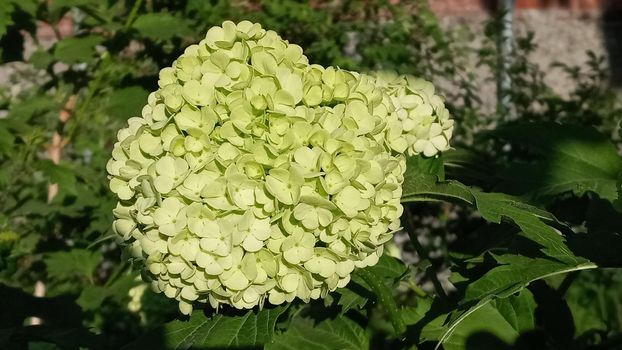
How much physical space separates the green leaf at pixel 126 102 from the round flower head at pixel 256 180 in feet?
3.52

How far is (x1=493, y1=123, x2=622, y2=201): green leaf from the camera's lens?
6.64 feet

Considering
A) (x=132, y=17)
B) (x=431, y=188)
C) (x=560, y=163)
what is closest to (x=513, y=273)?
(x=431, y=188)

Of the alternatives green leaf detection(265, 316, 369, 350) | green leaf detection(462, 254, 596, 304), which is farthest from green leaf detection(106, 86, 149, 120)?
green leaf detection(462, 254, 596, 304)

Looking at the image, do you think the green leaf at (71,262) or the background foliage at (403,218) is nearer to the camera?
the background foliage at (403,218)

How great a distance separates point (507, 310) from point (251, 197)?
2.55 feet

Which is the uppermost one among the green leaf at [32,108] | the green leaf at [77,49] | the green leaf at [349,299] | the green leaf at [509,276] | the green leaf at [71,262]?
the green leaf at [509,276]

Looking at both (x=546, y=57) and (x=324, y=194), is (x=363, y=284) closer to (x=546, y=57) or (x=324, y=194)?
(x=324, y=194)

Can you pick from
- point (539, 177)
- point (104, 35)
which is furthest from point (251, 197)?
point (104, 35)

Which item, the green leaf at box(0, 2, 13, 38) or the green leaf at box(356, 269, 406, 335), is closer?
the green leaf at box(356, 269, 406, 335)

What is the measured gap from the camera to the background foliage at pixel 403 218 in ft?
5.14

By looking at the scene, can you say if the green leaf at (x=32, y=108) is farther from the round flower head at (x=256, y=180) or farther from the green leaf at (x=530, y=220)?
the green leaf at (x=530, y=220)

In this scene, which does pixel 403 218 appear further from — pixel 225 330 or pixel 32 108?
pixel 32 108

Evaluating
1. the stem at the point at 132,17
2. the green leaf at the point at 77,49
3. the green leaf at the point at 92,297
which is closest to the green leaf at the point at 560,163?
the stem at the point at 132,17

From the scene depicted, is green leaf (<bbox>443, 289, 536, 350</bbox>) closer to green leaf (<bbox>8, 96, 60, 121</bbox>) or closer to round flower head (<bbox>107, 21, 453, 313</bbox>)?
round flower head (<bbox>107, 21, 453, 313</bbox>)
